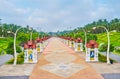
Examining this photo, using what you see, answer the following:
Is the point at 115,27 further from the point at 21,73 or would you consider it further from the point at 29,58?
the point at 21,73

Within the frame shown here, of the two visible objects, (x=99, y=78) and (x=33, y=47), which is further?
(x=33, y=47)

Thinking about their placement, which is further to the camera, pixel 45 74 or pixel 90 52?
pixel 90 52

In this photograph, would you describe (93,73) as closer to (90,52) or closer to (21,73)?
(21,73)

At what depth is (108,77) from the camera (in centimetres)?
2588

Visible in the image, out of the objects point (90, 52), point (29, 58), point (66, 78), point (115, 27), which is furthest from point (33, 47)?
point (115, 27)

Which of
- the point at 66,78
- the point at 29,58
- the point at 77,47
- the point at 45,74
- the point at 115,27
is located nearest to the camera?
the point at 66,78

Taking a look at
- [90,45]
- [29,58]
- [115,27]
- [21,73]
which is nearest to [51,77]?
[21,73]

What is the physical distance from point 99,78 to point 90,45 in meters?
15.8

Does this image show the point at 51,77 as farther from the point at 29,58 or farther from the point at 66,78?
the point at 29,58

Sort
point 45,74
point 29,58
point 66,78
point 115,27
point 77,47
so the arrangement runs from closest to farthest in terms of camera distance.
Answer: point 66,78 → point 45,74 → point 29,58 → point 77,47 → point 115,27

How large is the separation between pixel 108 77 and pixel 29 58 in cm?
1620

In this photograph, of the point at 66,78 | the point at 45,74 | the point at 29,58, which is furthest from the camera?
the point at 29,58

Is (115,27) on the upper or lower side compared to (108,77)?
upper

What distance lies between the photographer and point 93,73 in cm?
2814
